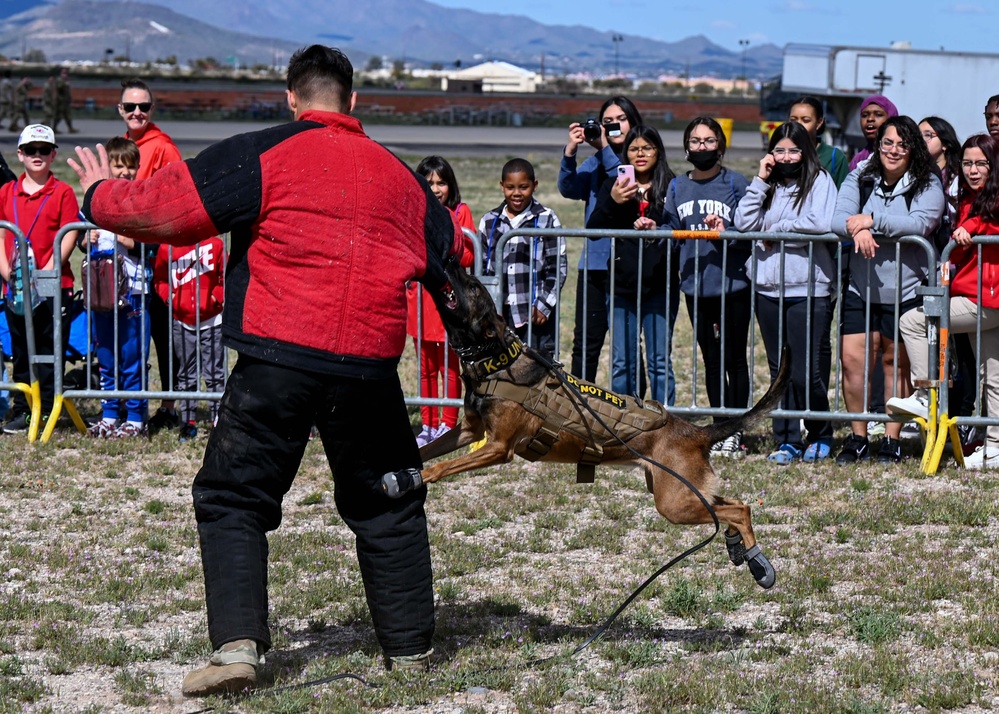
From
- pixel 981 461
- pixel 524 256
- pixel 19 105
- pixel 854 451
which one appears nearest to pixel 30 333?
pixel 524 256

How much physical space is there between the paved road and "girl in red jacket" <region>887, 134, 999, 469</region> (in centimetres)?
2499

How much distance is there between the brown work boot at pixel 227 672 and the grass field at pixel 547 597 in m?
0.07

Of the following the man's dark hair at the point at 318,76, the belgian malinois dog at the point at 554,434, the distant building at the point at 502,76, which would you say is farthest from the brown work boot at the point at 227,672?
the distant building at the point at 502,76

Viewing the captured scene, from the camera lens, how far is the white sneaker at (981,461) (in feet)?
23.8

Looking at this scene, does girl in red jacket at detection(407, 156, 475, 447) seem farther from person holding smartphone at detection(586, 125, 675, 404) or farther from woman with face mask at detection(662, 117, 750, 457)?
woman with face mask at detection(662, 117, 750, 457)

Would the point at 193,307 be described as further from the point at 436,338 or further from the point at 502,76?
the point at 502,76

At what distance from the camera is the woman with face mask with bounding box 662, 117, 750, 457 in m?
7.58

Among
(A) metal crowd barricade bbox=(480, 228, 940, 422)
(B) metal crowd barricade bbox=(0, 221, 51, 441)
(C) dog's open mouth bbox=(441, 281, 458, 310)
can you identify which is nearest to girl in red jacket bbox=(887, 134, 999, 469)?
(A) metal crowd barricade bbox=(480, 228, 940, 422)

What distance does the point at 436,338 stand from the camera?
7859 millimetres

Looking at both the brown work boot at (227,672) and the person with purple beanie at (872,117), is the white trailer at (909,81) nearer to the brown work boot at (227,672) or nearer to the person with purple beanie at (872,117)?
the person with purple beanie at (872,117)

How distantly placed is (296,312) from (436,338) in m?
3.92

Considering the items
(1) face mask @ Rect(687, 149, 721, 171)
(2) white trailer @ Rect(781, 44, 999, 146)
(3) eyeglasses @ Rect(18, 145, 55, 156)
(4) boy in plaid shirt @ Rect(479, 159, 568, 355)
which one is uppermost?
(2) white trailer @ Rect(781, 44, 999, 146)

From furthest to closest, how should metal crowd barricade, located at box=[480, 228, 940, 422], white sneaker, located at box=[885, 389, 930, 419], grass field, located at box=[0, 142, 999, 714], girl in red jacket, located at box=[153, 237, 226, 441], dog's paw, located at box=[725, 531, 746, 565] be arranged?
1. girl in red jacket, located at box=[153, 237, 226, 441]
2. white sneaker, located at box=[885, 389, 930, 419]
3. metal crowd barricade, located at box=[480, 228, 940, 422]
4. dog's paw, located at box=[725, 531, 746, 565]
5. grass field, located at box=[0, 142, 999, 714]

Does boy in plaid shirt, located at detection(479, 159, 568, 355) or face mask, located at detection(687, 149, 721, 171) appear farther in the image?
boy in plaid shirt, located at detection(479, 159, 568, 355)
